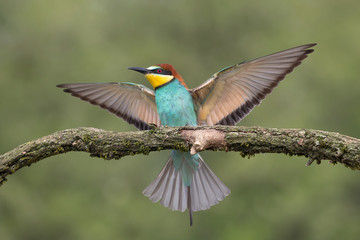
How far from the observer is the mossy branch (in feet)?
9.46

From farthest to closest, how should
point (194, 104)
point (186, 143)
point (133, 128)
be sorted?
point (133, 128), point (194, 104), point (186, 143)

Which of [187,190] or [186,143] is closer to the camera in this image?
[186,143]

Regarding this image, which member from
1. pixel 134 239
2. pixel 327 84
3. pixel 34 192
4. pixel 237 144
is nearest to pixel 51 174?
→ pixel 34 192

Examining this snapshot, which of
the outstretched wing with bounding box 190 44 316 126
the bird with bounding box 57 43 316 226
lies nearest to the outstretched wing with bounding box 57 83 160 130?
the bird with bounding box 57 43 316 226

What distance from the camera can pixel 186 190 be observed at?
4.38m

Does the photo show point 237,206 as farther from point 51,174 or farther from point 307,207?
point 51,174

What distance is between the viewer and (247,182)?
23.2 feet

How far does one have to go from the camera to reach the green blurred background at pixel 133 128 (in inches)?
273

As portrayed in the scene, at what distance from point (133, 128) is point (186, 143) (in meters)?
4.27

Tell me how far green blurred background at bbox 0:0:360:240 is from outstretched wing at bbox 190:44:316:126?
2786 mm

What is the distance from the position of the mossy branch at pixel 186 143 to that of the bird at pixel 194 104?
112 centimetres

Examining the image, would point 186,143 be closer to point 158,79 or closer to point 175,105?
point 175,105

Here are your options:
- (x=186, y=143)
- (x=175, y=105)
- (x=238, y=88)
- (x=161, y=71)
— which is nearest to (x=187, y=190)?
(x=175, y=105)

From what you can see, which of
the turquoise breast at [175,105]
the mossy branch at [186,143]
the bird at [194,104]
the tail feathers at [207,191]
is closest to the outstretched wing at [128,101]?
the bird at [194,104]
